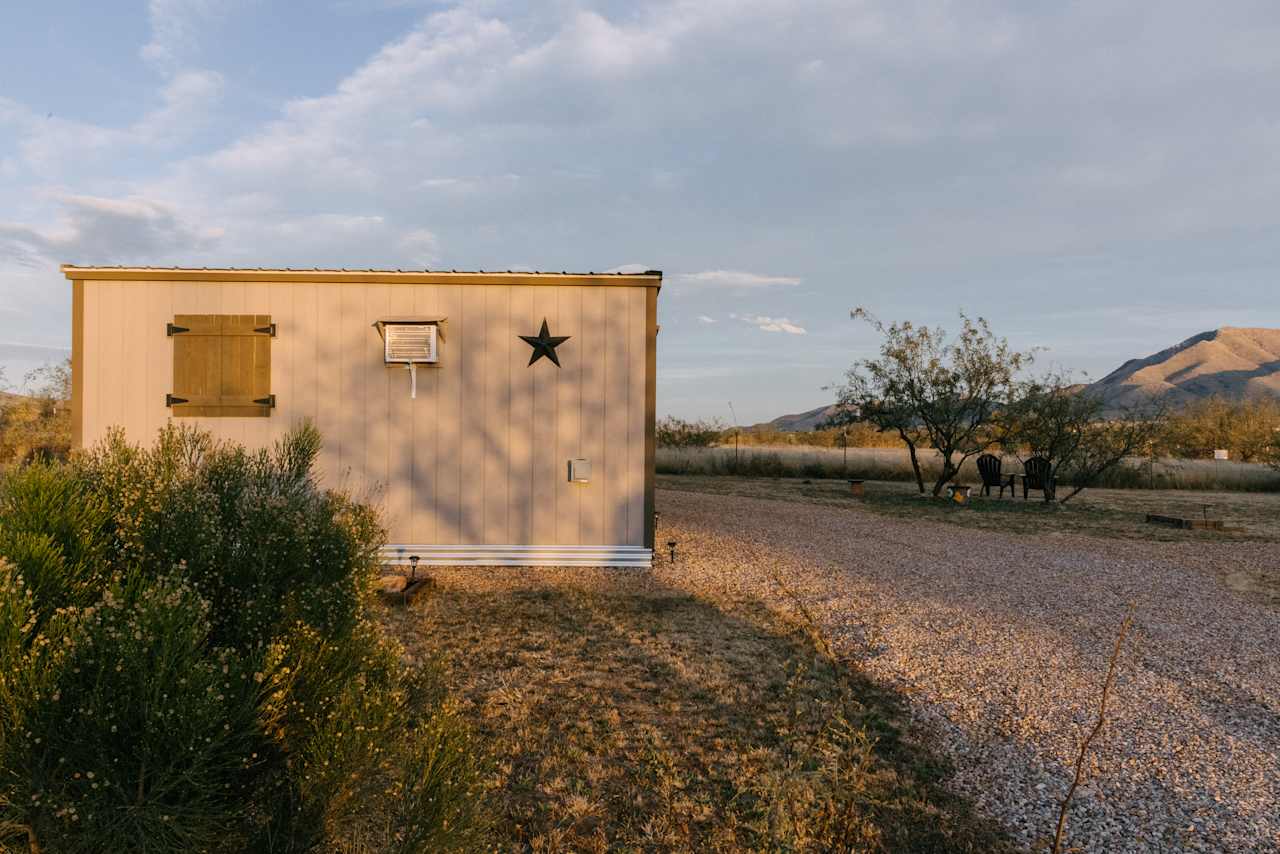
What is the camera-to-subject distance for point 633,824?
289 cm

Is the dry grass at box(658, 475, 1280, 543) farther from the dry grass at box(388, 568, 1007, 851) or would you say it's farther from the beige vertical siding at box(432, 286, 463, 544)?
the beige vertical siding at box(432, 286, 463, 544)

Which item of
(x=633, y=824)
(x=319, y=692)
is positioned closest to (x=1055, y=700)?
(x=633, y=824)

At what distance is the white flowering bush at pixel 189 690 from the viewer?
1550mm

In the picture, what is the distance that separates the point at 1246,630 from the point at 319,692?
7.06 m

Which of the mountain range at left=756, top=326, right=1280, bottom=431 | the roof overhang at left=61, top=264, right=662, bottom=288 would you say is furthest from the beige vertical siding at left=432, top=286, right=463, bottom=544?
the mountain range at left=756, top=326, right=1280, bottom=431

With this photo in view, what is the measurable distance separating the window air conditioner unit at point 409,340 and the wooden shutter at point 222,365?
1245 mm

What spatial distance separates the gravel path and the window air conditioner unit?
332 centimetres

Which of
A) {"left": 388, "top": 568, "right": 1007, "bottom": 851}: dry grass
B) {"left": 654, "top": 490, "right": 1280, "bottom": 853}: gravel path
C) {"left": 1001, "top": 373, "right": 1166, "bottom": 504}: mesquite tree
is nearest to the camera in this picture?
{"left": 388, "top": 568, "right": 1007, "bottom": 851}: dry grass

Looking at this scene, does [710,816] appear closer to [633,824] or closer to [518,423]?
[633,824]

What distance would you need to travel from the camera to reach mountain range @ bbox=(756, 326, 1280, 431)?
7312cm

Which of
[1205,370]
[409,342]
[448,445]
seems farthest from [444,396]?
[1205,370]

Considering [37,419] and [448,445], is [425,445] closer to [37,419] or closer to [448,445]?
[448,445]

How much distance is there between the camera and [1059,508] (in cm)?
1352

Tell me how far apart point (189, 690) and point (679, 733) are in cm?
263
